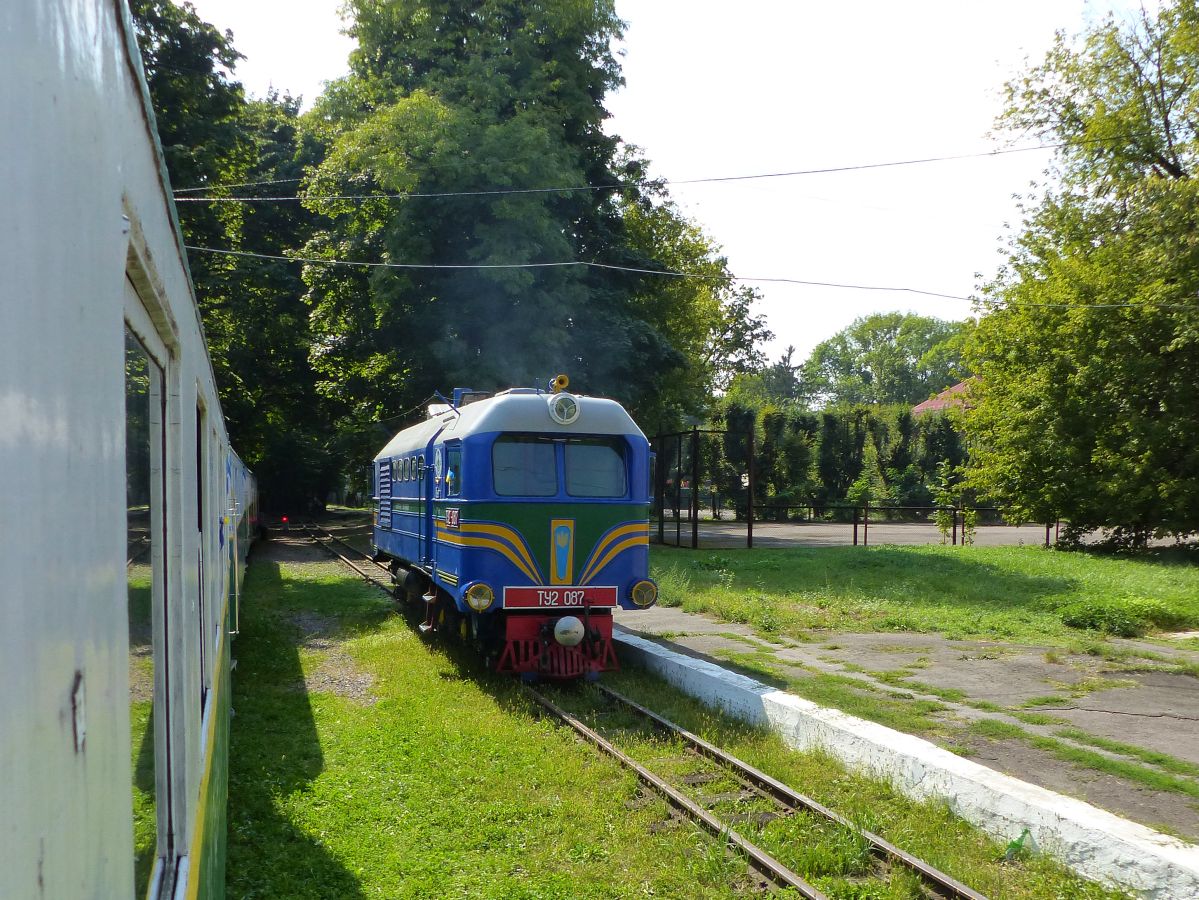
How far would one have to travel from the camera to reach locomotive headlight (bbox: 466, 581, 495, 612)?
9.79m

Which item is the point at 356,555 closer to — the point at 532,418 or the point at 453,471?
the point at 453,471

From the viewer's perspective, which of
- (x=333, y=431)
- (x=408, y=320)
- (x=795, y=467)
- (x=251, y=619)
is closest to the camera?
(x=251, y=619)

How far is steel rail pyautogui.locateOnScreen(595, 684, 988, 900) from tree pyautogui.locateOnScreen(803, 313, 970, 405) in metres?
86.2

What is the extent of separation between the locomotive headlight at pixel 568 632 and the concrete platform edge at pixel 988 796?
5.25 feet

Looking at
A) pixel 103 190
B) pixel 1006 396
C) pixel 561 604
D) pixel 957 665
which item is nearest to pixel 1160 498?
pixel 1006 396

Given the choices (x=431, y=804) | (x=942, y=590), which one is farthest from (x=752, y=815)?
(x=942, y=590)

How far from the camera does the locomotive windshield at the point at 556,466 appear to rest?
410 inches

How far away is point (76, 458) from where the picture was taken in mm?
1142

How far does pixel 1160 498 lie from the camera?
69.1ft

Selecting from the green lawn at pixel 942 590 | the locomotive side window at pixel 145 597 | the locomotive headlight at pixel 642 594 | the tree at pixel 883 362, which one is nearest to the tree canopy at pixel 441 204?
the green lawn at pixel 942 590

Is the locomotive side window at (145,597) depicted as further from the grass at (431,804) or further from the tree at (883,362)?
the tree at (883,362)

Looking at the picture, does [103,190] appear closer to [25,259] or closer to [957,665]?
[25,259]

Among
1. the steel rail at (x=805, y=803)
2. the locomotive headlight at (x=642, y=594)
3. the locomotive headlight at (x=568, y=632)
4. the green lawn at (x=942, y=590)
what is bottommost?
the steel rail at (x=805, y=803)

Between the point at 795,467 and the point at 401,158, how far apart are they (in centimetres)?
3269
